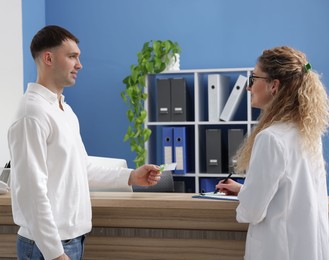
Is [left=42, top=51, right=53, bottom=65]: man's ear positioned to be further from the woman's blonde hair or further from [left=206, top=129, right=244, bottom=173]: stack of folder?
[left=206, top=129, right=244, bottom=173]: stack of folder

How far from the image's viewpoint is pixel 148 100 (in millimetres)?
5480

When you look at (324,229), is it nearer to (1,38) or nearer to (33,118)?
(33,118)

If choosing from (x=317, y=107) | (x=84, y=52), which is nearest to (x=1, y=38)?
(x=84, y=52)

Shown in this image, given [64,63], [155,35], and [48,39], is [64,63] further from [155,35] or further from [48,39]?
[155,35]

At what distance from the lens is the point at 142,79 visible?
17.6 feet

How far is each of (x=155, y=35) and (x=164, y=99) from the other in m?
0.72

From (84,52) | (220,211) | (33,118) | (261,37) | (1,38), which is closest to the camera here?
(33,118)

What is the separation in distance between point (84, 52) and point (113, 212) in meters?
3.60

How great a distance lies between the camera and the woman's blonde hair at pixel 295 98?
2119mm

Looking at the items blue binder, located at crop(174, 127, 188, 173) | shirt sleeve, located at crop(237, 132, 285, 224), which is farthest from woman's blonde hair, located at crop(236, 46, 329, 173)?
blue binder, located at crop(174, 127, 188, 173)

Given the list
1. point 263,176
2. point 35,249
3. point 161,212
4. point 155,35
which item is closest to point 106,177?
point 161,212

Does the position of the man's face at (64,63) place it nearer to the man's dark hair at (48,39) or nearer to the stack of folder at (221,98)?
the man's dark hair at (48,39)

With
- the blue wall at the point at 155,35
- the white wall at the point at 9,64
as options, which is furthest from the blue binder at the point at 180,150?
the white wall at the point at 9,64

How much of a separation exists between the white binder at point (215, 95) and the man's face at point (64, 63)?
3052 millimetres
